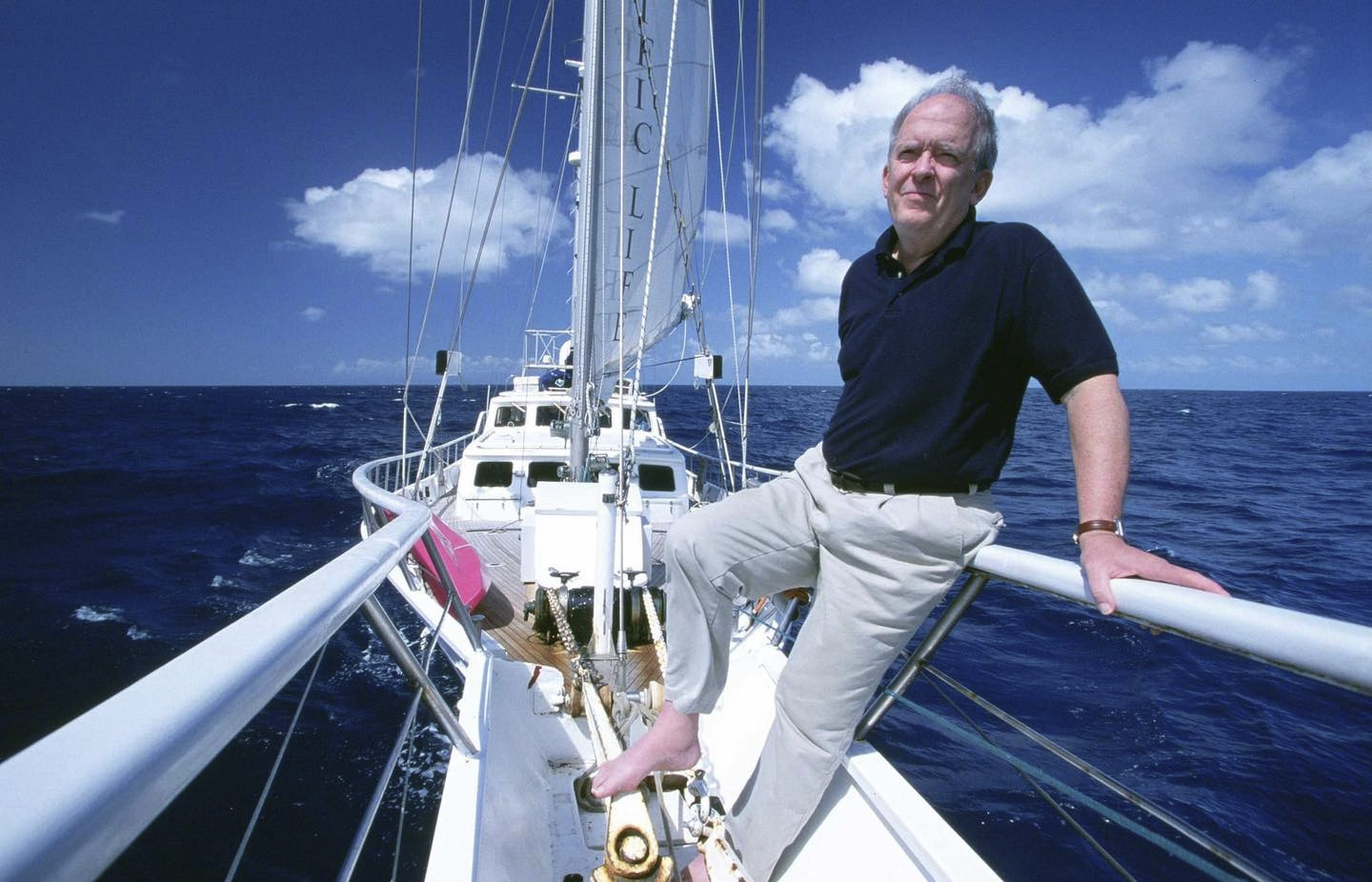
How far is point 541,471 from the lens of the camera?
32.6 ft

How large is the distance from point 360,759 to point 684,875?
4.47 metres

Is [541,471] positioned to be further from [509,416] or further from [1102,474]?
[1102,474]

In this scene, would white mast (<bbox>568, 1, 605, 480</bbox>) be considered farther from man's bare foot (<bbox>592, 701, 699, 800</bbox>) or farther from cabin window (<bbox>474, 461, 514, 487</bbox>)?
cabin window (<bbox>474, 461, 514, 487</bbox>)

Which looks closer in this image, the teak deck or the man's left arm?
the man's left arm

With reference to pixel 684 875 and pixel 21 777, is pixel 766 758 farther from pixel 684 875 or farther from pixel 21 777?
pixel 21 777

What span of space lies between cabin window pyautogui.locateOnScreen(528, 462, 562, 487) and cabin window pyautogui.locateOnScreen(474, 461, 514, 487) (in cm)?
28

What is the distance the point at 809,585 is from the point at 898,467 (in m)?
0.57

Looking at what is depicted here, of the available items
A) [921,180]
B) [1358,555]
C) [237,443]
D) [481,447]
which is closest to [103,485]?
[237,443]

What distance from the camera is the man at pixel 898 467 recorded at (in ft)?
5.00

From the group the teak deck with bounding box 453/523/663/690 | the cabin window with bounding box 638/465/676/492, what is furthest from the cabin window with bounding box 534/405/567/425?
the teak deck with bounding box 453/523/663/690

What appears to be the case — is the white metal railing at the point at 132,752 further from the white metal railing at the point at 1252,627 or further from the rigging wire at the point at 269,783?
the white metal railing at the point at 1252,627

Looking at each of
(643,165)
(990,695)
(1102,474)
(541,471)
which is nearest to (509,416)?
(541,471)

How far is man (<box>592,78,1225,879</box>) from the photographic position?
1.52m

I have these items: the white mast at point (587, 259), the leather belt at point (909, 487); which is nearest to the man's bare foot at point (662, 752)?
the leather belt at point (909, 487)
